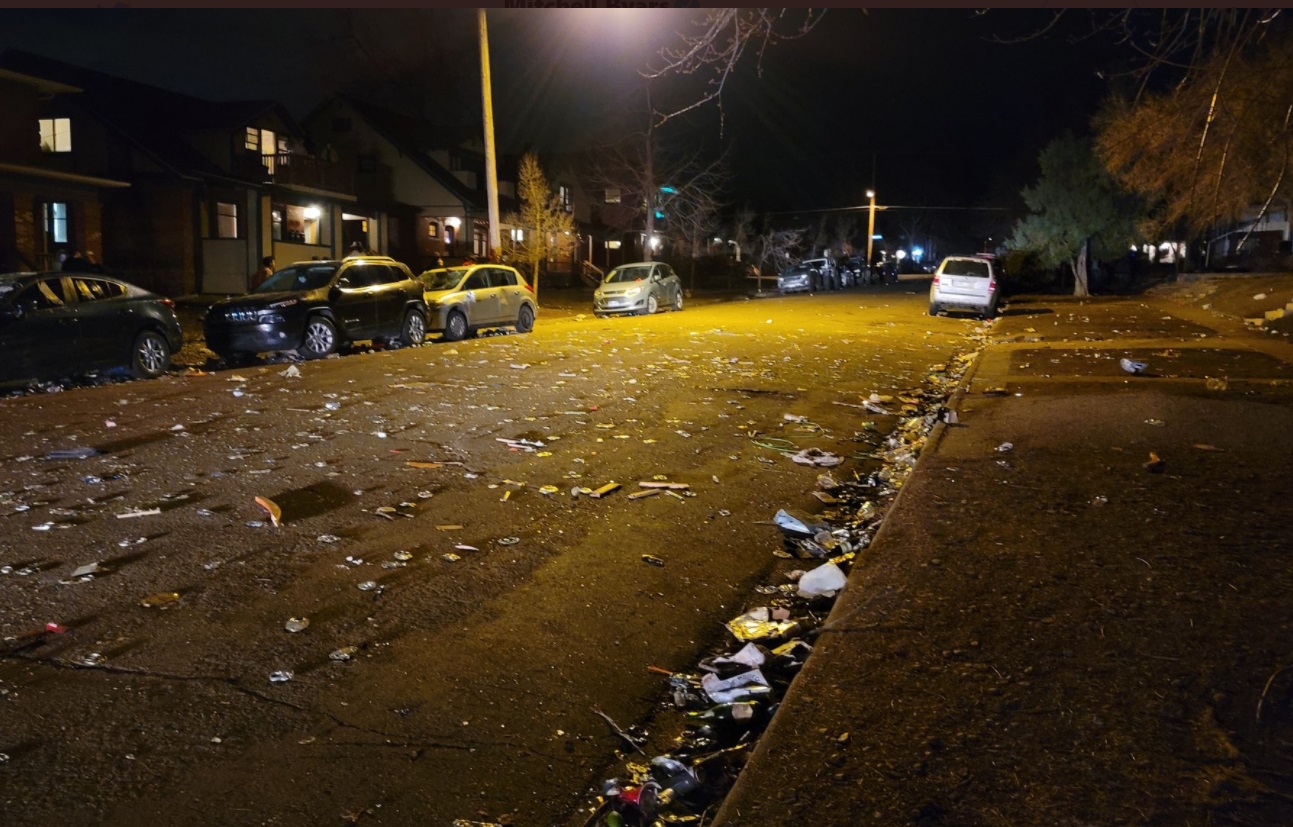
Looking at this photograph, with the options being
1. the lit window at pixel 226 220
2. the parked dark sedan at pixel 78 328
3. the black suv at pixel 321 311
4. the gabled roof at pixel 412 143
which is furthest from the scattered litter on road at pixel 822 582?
the gabled roof at pixel 412 143

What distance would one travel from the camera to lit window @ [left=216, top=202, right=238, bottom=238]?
34.0m

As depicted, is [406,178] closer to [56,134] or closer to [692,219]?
[692,219]

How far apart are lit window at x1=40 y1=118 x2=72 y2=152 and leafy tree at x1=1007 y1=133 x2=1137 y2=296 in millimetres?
38941

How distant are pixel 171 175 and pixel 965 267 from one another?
24883 mm

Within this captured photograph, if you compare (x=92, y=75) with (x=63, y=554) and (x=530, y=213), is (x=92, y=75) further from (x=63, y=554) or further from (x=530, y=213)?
(x=63, y=554)

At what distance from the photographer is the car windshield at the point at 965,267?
92.0ft

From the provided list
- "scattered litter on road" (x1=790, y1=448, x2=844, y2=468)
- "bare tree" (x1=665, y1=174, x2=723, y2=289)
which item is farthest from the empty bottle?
"bare tree" (x1=665, y1=174, x2=723, y2=289)

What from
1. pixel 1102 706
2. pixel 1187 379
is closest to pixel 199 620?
pixel 1102 706

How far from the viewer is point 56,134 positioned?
32031mm

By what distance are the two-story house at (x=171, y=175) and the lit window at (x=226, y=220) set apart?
0.04m

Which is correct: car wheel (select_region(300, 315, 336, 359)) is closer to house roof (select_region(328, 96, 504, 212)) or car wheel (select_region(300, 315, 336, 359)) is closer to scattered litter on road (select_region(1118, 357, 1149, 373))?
scattered litter on road (select_region(1118, 357, 1149, 373))

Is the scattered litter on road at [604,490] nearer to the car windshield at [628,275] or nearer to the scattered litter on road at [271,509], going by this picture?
the scattered litter on road at [271,509]

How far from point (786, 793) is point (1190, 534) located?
391 cm

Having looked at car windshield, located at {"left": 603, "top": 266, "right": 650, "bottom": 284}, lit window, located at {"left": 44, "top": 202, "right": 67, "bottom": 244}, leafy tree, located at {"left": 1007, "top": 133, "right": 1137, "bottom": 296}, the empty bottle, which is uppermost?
leafy tree, located at {"left": 1007, "top": 133, "right": 1137, "bottom": 296}
